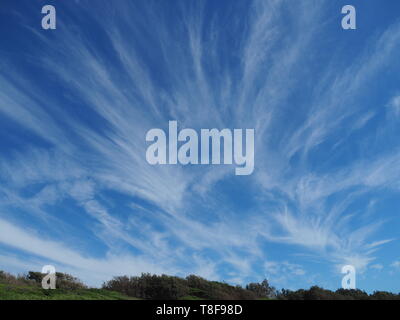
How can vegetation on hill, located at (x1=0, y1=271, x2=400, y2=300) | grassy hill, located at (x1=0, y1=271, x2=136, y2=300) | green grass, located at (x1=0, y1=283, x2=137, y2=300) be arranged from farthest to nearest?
1. vegetation on hill, located at (x1=0, y1=271, x2=400, y2=300)
2. grassy hill, located at (x1=0, y1=271, x2=136, y2=300)
3. green grass, located at (x1=0, y1=283, x2=137, y2=300)

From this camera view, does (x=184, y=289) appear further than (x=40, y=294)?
Yes

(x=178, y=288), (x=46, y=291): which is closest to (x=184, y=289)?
(x=178, y=288)

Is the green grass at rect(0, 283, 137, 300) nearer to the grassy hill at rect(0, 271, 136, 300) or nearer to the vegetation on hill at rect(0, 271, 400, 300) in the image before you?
the grassy hill at rect(0, 271, 136, 300)

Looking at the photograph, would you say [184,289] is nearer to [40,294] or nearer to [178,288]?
[178,288]

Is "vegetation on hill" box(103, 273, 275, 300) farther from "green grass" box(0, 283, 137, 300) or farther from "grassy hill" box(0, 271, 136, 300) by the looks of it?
"green grass" box(0, 283, 137, 300)

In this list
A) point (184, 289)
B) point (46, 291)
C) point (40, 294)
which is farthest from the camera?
point (184, 289)

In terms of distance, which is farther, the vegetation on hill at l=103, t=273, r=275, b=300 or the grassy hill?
the vegetation on hill at l=103, t=273, r=275, b=300

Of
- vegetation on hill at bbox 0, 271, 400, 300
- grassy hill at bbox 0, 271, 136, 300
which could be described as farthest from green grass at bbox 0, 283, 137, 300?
vegetation on hill at bbox 0, 271, 400, 300

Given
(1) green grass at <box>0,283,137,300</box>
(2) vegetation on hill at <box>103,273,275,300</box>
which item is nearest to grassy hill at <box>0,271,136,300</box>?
(1) green grass at <box>0,283,137,300</box>

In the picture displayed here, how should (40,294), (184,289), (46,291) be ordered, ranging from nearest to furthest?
(40,294)
(46,291)
(184,289)

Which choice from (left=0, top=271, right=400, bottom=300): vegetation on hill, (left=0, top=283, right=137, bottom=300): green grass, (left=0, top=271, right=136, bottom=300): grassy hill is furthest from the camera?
(left=0, top=271, right=400, bottom=300): vegetation on hill
